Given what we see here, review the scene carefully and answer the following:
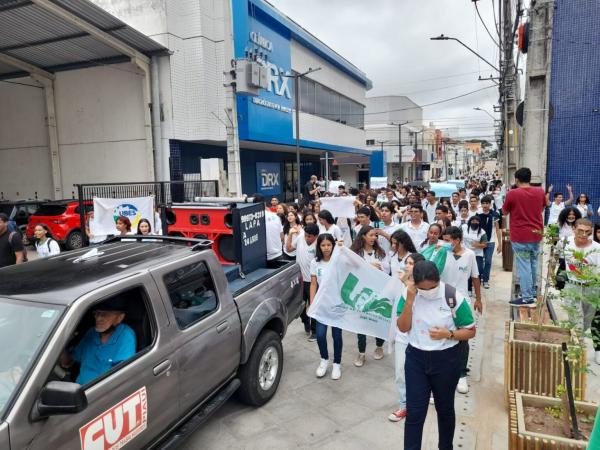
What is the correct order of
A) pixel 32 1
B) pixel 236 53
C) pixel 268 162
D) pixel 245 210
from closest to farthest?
pixel 245 210 → pixel 32 1 → pixel 236 53 → pixel 268 162

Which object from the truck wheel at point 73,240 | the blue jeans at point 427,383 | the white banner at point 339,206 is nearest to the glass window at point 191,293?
the blue jeans at point 427,383

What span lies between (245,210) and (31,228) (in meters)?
11.1

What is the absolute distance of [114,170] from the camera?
19750 mm

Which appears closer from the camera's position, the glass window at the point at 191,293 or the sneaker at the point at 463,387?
the glass window at the point at 191,293

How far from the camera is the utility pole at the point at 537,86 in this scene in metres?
6.36

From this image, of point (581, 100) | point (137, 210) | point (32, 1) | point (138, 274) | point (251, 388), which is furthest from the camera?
point (32, 1)

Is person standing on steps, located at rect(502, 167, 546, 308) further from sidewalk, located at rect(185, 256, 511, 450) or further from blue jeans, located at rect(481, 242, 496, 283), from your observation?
blue jeans, located at rect(481, 242, 496, 283)

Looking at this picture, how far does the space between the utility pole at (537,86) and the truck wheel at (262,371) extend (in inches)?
204

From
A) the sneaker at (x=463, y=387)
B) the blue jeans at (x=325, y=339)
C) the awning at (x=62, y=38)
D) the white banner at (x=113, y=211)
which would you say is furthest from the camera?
the awning at (x=62, y=38)

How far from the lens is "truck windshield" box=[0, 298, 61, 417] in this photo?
248 cm

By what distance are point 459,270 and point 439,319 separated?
6.86 feet

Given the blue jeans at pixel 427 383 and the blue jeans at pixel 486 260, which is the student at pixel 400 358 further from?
the blue jeans at pixel 486 260

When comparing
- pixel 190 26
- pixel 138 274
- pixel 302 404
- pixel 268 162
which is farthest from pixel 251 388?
pixel 268 162

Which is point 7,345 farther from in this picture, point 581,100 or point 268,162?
point 268,162
